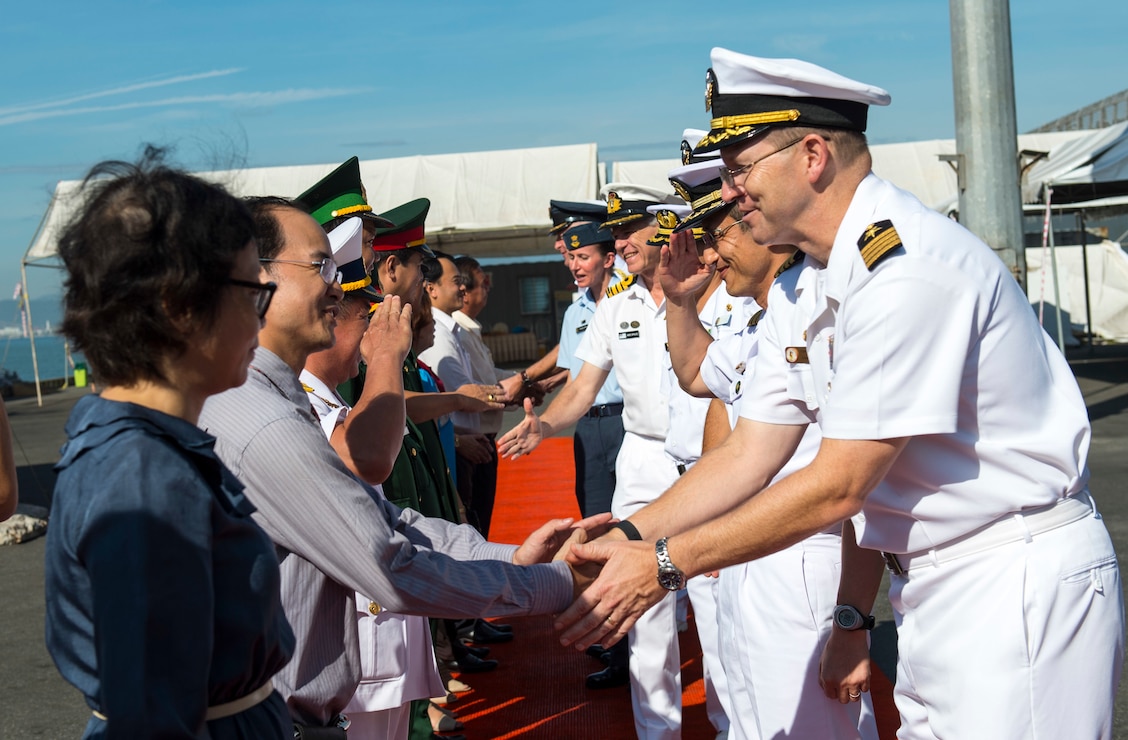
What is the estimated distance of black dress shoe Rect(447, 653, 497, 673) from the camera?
5.93 meters

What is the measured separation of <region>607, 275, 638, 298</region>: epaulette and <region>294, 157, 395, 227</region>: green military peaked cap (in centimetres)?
200

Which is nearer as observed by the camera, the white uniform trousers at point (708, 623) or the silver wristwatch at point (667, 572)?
the silver wristwatch at point (667, 572)

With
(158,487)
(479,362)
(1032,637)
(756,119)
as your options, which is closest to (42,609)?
(479,362)

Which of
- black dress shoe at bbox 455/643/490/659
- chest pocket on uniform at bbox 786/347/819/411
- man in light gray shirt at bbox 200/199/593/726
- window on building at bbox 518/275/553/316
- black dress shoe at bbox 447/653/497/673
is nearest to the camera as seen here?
man in light gray shirt at bbox 200/199/593/726

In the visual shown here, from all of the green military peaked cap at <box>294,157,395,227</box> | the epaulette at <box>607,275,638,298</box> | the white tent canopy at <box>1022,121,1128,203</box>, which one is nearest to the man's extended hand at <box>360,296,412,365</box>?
the green military peaked cap at <box>294,157,395,227</box>

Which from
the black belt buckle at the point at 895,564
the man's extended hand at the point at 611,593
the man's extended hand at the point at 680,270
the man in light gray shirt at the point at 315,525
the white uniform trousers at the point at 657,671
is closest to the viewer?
the man in light gray shirt at the point at 315,525

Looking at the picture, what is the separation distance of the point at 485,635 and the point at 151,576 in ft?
17.2

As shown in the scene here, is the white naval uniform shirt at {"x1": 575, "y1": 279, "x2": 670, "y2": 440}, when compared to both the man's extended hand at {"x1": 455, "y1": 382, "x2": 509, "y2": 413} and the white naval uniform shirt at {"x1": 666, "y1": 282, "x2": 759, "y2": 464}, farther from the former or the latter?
the man's extended hand at {"x1": 455, "y1": 382, "x2": 509, "y2": 413}

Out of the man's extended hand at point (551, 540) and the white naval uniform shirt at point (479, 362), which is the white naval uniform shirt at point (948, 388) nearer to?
the man's extended hand at point (551, 540)

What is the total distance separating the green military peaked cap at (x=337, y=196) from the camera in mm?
3711

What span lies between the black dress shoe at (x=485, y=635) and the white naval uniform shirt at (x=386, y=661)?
338 centimetres

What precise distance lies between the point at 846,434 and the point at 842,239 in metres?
0.47

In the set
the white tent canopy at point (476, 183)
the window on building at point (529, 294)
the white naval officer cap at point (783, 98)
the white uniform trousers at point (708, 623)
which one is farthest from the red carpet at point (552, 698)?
the window on building at point (529, 294)

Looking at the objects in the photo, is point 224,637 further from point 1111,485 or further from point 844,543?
point 1111,485
